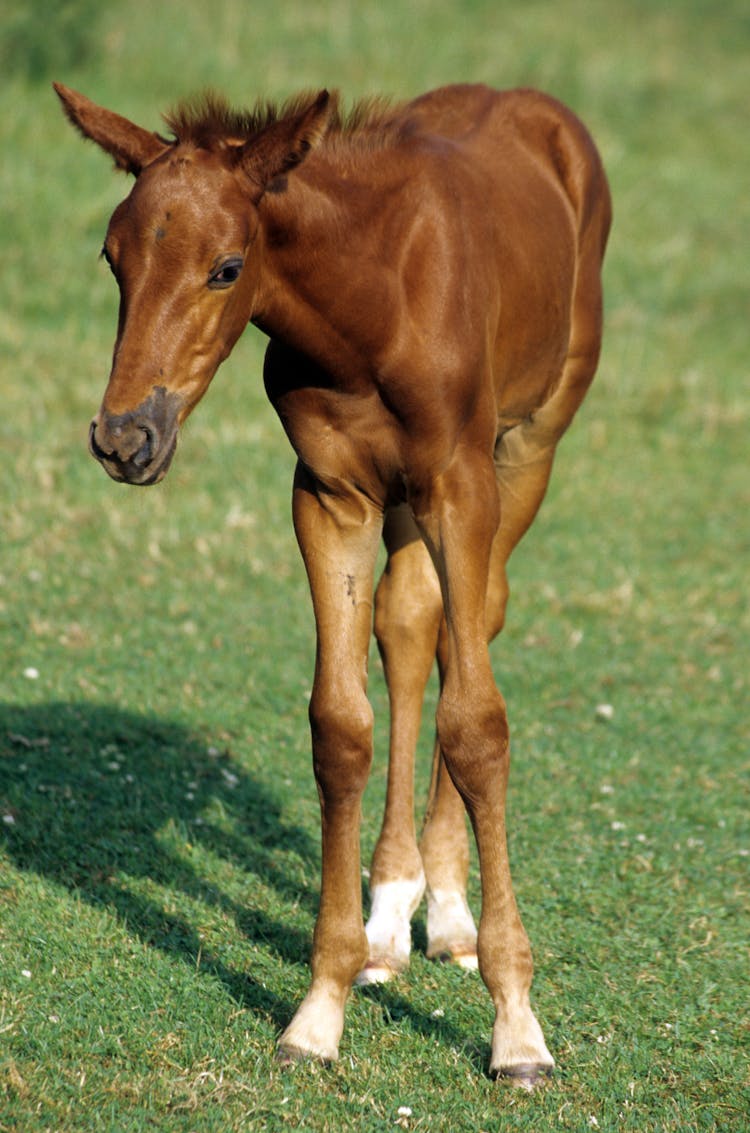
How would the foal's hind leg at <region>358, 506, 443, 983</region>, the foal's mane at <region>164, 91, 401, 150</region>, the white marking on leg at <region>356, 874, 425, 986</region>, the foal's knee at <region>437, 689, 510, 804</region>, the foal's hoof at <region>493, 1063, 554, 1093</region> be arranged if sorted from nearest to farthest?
the foal's mane at <region>164, 91, 401, 150</region> → the foal's hoof at <region>493, 1063, 554, 1093</region> → the foal's knee at <region>437, 689, 510, 804</region> → the white marking on leg at <region>356, 874, 425, 986</region> → the foal's hind leg at <region>358, 506, 443, 983</region>

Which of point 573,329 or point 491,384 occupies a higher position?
point 573,329

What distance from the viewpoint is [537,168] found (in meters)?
5.21

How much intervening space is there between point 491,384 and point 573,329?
139 cm

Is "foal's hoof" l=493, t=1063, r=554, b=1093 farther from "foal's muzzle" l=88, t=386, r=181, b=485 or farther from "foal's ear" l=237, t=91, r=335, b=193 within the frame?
"foal's ear" l=237, t=91, r=335, b=193

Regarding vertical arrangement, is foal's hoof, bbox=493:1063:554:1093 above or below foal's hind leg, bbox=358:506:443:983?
below

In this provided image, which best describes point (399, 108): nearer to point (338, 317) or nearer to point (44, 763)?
point (338, 317)

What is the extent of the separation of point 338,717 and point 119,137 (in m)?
1.57

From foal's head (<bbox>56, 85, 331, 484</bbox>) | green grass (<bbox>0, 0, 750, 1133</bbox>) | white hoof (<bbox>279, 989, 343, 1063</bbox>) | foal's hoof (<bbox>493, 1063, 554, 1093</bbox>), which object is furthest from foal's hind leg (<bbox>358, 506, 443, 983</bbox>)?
foal's head (<bbox>56, 85, 331, 484</bbox>)

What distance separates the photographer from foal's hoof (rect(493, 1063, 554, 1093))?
152 inches

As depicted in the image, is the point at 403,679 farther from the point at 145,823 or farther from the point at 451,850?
the point at 145,823

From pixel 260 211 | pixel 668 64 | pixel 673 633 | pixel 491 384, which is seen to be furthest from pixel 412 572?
pixel 668 64

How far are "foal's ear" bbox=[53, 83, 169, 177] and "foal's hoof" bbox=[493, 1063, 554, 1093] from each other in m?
2.41

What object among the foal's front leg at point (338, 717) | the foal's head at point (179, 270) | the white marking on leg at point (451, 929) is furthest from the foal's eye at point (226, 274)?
the white marking on leg at point (451, 929)

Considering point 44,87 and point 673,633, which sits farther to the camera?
point 44,87
